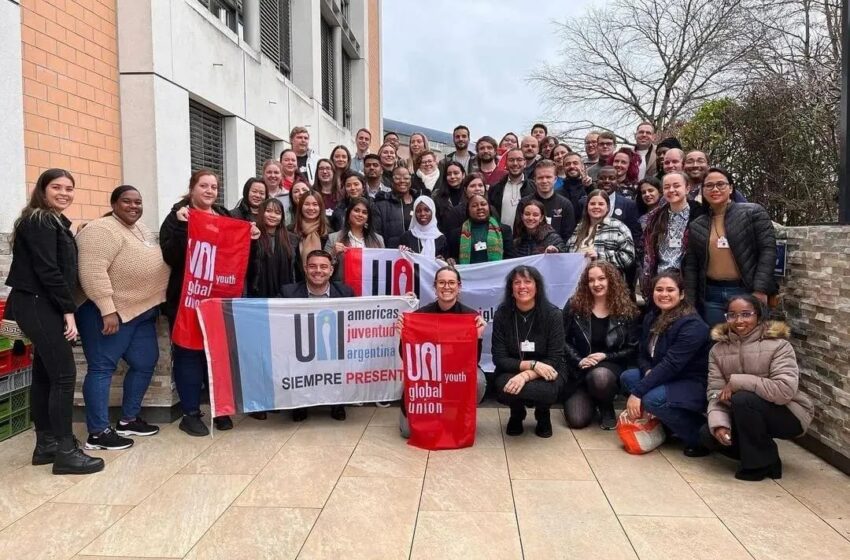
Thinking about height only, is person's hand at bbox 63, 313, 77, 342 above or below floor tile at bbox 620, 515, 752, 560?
above

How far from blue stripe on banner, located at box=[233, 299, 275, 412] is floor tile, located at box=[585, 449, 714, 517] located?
2633 millimetres

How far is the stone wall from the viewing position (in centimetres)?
419

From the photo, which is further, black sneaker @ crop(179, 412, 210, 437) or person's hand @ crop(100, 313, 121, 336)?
black sneaker @ crop(179, 412, 210, 437)

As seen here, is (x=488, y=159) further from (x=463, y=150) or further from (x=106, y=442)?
(x=106, y=442)

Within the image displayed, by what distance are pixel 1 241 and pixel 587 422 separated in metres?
5.08

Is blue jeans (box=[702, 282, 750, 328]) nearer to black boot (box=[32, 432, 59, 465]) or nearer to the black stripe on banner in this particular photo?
the black stripe on banner

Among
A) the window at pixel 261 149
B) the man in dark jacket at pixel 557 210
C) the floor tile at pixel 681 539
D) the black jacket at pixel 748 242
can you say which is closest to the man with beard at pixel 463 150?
the man in dark jacket at pixel 557 210

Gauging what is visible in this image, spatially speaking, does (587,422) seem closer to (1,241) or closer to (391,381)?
(391,381)

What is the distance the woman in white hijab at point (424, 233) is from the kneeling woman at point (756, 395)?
9.31ft

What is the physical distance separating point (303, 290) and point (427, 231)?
1.50 meters

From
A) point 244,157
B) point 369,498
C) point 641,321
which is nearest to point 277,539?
point 369,498

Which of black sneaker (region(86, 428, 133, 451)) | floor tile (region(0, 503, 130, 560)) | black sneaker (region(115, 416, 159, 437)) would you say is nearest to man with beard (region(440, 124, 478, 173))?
black sneaker (region(115, 416, 159, 437))

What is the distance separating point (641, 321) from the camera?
542cm

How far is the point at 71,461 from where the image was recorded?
13.8 feet
